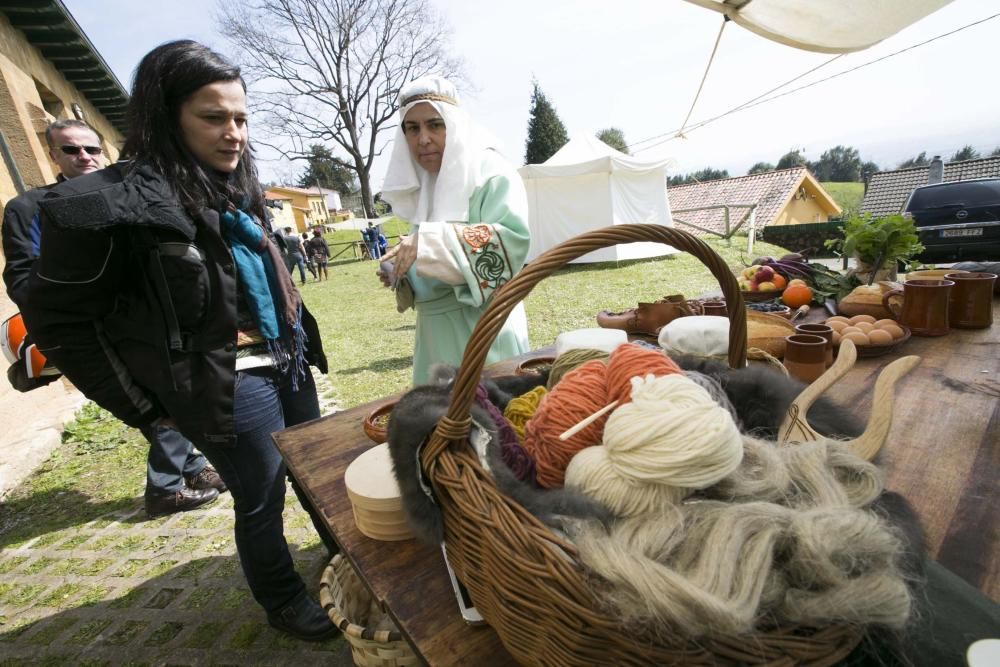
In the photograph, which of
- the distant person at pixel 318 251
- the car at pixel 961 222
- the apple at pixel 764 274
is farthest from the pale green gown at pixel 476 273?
the distant person at pixel 318 251

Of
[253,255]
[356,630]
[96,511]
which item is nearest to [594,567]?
[356,630]

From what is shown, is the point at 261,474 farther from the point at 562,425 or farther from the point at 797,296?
the point at 797,296

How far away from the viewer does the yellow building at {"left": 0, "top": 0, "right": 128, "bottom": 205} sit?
4012mm

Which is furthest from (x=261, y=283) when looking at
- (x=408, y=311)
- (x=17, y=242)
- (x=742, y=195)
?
(x=742, y=195)

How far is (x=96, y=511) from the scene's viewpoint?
2.71 meters

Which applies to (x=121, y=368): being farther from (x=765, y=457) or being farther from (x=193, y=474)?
(x=193, y=474)

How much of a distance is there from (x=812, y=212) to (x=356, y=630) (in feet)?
95.8

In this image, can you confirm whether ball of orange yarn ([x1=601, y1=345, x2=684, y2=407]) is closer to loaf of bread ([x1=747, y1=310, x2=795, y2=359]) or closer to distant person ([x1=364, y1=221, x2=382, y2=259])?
loaf of bread ([x1=747, y1=310, x2=795, y2=359])

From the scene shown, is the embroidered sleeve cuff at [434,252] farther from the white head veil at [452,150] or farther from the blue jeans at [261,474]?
the blue jeans at [261,474]

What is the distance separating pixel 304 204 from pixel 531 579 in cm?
4987

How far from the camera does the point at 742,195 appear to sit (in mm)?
19969

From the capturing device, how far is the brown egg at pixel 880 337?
4.95 feet

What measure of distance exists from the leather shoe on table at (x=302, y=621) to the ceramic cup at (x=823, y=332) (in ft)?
6.50

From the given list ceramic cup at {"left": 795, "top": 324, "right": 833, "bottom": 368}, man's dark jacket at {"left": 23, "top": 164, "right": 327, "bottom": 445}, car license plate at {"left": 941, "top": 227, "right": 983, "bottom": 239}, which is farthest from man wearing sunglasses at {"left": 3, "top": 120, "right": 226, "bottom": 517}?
car license plate at {"left": 941, "top": 227, "right": 983, "bottom": 239}
